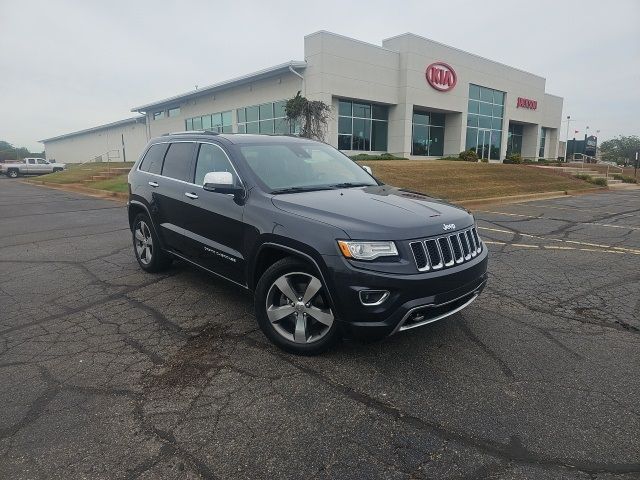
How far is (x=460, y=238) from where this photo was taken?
356cm

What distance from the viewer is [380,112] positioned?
96.6ft

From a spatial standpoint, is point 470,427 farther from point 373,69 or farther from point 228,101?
point 228,101

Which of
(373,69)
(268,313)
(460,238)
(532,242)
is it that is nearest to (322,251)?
(268,313)

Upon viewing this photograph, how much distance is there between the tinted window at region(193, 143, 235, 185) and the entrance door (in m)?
34.1

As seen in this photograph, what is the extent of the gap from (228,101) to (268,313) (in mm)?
30988

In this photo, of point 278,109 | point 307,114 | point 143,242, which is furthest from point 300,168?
point 278,109

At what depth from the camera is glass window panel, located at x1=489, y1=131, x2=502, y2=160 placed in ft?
121

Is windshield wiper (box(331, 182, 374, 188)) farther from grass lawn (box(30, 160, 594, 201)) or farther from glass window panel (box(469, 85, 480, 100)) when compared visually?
glass window panel (box(469, 85, 480, 100))

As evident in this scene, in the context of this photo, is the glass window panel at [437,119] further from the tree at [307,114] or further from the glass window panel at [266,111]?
the tree at [307,114]

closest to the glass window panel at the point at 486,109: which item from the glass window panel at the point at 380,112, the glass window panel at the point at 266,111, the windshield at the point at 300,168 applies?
the glass window panel at the point at 380,112

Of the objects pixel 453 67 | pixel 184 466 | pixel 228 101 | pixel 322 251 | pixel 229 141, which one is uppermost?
pixel 453 67

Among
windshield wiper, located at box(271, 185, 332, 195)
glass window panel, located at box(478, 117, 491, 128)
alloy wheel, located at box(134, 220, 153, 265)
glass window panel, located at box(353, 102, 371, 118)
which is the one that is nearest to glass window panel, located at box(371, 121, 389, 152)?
glass window panel, located at box(353, 102, 371, 118)

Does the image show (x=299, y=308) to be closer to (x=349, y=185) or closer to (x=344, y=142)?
(x=349, y=185)

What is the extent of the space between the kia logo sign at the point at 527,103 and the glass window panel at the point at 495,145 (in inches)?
150
